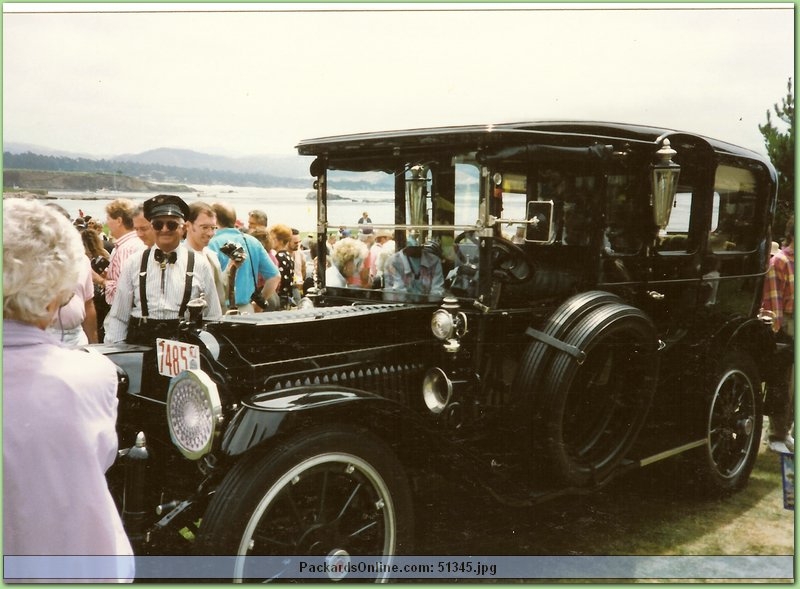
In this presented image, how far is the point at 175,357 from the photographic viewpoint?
285cm

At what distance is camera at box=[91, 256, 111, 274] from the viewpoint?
183 inches

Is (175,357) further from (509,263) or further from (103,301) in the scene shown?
(103,301)

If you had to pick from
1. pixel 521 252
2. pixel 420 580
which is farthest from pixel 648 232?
pixel 420 580

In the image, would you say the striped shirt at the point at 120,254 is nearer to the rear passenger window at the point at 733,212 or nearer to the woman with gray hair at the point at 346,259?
the woman with gray hair at the point at 346,259

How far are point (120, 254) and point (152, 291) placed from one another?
2.00ft

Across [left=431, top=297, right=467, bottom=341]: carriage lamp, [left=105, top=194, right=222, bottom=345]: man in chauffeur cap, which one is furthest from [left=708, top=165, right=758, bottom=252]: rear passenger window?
[left=105, top=194, right=222, bottom=345]: man in chauffeur cap

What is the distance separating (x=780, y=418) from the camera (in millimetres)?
4852

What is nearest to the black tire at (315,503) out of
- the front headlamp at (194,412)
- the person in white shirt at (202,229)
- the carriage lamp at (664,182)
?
the front headlamp at (194,412)

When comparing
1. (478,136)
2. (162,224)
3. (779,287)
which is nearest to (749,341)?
(779,287)

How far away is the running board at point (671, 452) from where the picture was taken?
3666 millimetres

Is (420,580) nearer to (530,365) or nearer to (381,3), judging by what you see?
(530,365)

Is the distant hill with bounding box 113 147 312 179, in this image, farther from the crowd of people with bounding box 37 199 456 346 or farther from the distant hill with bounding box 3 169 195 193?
the crowd of people with bounding box 37 199 456 346

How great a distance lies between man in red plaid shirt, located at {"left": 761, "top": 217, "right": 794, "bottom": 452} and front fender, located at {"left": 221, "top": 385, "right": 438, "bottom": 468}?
10.0 feet

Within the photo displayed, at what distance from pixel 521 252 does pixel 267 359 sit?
4.33 ft
